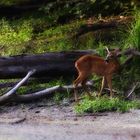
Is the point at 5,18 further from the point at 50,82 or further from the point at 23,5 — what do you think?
the point at 50,82

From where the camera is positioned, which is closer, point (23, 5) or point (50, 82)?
point (50, 82)

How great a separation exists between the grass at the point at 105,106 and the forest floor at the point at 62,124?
119 mm

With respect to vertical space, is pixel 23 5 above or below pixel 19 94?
above

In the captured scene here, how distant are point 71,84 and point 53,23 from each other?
3.70m

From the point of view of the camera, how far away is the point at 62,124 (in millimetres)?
9445

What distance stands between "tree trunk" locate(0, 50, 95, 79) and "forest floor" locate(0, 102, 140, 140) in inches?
31.8

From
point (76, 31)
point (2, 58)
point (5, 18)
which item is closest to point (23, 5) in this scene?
point (5, 18)

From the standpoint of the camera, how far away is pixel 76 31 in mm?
13656

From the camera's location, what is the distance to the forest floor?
8.70 meters

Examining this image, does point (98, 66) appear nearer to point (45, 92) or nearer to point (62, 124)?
point (45, 92)

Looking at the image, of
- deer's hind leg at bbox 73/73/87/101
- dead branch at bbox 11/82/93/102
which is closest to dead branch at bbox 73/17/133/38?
dead branch at bbox 11/82/93/102

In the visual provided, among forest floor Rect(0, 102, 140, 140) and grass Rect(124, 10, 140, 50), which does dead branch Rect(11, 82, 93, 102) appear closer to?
forest floor Rect(0, 102, 140, 140)

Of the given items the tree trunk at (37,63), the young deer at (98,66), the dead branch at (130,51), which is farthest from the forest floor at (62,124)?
the dead branch at (130,51)

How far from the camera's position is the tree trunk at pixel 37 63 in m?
11.2
